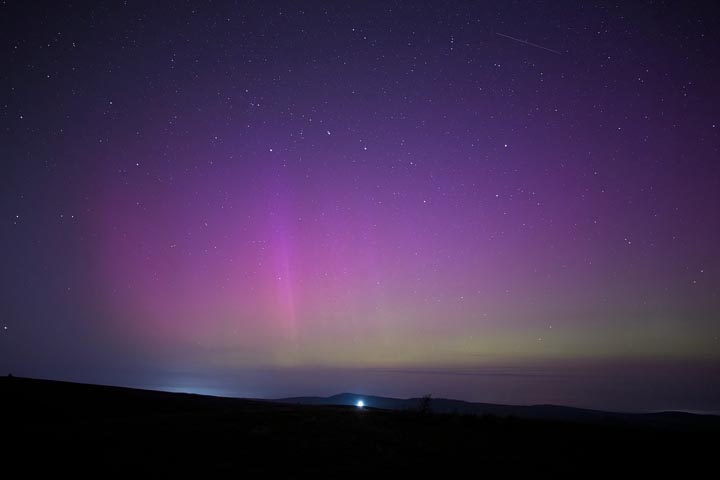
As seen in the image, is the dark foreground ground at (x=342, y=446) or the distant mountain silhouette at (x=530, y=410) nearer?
the dark foreground ground at (x=342, y=446)

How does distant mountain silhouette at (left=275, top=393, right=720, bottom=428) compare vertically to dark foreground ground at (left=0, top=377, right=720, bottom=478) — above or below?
below

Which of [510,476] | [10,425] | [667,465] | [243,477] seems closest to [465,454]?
[510,476]

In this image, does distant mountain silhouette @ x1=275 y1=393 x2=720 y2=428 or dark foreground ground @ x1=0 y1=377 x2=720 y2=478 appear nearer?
dark foreground ground @ x1=0 y1=377 x2=720 y2=478

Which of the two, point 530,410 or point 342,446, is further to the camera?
point 530,410

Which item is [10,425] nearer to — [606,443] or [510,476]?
[510,476]

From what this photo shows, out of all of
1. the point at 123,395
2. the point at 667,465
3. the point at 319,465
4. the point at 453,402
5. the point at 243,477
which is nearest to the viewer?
the point at 243,477

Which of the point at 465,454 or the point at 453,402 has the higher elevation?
the point at 465,454

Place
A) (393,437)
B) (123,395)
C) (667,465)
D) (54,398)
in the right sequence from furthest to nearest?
1. (123,395)
2. (54,398)
3. (393,437)
4. (667,465)

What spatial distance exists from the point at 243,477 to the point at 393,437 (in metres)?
6.00

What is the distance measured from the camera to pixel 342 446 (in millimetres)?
13555

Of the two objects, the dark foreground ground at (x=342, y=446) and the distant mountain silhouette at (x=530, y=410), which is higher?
the dark foreground ground at (x=342, y=446)

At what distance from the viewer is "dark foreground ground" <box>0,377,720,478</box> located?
11.3 meters

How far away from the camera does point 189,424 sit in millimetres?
16219

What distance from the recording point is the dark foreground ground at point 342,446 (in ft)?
37.0
